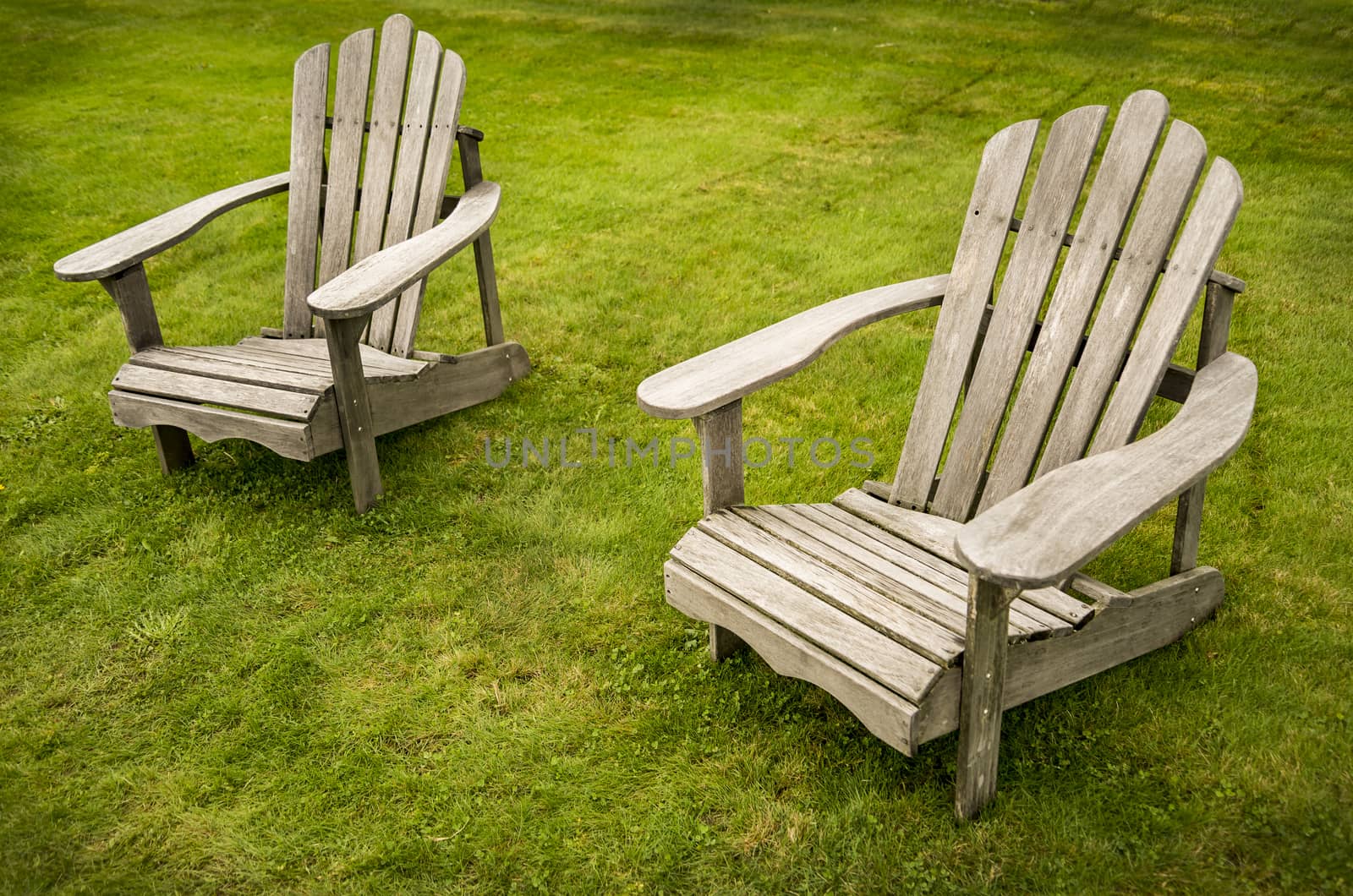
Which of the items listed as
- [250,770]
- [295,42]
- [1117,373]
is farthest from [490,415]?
[295,42]

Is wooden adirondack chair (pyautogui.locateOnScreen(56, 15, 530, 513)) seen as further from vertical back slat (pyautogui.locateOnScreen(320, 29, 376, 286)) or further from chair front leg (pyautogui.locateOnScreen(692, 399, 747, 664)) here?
chair front leg (pyautogui.locateOnScreen(692, 399, 747, 664))

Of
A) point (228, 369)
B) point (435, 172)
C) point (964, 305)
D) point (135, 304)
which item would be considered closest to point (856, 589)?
point (964, 305)

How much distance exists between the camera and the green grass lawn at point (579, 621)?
193 centimetres

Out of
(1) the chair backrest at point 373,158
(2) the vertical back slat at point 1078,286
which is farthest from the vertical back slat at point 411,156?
(2) the vertical back slat at point 1078,286

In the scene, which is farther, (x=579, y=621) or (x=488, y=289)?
(x=488, y=289)

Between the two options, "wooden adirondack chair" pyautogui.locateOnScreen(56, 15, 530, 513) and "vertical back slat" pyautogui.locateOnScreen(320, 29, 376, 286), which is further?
"vertical back slat" pyautogui.locateOnScreen(320, 29, 376, 286)

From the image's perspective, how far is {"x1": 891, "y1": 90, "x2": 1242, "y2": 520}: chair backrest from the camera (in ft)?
6.91

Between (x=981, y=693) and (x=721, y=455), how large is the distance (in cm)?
75

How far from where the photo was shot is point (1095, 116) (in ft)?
7.49

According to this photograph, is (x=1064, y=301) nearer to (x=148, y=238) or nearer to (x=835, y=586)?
(x=835, y=586)

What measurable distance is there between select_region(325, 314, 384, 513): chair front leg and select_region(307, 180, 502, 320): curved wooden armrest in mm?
83

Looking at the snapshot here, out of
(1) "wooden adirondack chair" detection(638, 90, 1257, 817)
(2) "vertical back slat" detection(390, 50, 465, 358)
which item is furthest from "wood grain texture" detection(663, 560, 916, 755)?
→ (2) "vertical back slat" detection(390, 50, 465, 358)

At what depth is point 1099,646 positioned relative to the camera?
2033 mm

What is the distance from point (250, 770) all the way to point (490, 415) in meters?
1.66
